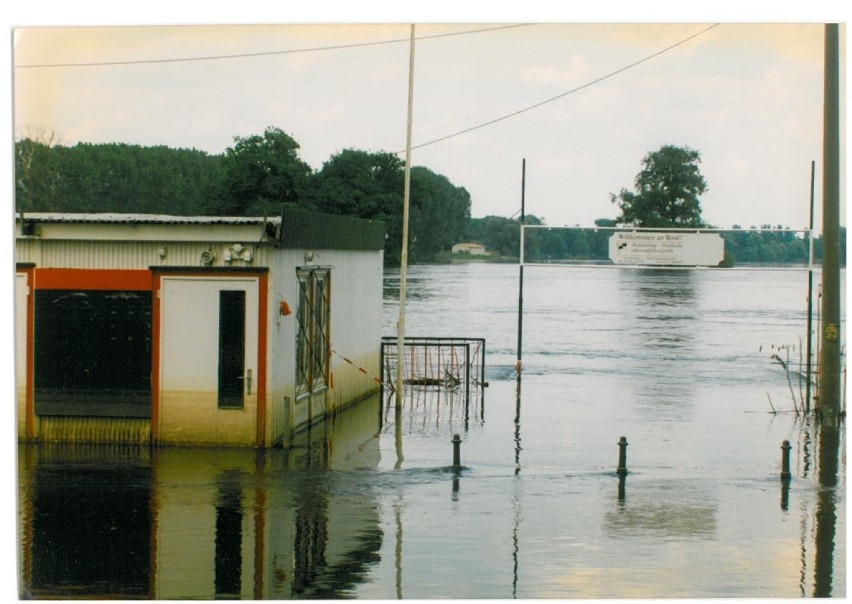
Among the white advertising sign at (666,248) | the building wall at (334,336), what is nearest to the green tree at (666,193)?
the white advertising sign at (666,248)

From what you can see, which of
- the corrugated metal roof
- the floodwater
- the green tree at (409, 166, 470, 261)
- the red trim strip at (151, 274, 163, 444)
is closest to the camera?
the floodwater

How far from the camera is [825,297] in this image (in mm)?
18516

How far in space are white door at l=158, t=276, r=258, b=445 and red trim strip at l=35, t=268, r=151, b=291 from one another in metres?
0.48

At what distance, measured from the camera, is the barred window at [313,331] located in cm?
1886

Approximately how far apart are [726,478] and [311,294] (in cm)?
754

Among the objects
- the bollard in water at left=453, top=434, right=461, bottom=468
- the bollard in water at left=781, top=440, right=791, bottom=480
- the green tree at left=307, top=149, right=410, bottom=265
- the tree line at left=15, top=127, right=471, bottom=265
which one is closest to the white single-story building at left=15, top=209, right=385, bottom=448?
the bollard in water at left=453, top=434, right=461, bottom=468

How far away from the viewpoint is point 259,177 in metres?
79.3

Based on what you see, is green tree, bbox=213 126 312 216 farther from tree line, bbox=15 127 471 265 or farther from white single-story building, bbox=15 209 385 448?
white single-story building, bbox=15 209 385 448

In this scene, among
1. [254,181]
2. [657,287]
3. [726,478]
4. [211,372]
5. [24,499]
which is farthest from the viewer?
[657,287]

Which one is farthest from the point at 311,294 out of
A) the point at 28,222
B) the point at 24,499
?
the point at 24,499

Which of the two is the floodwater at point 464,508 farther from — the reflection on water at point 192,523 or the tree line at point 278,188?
the tree line at point 278,188

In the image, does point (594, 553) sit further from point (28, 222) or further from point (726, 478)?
point (28, 222)

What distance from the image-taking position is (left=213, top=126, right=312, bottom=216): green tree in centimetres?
7819

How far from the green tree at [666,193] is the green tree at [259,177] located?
3076 centimetres
